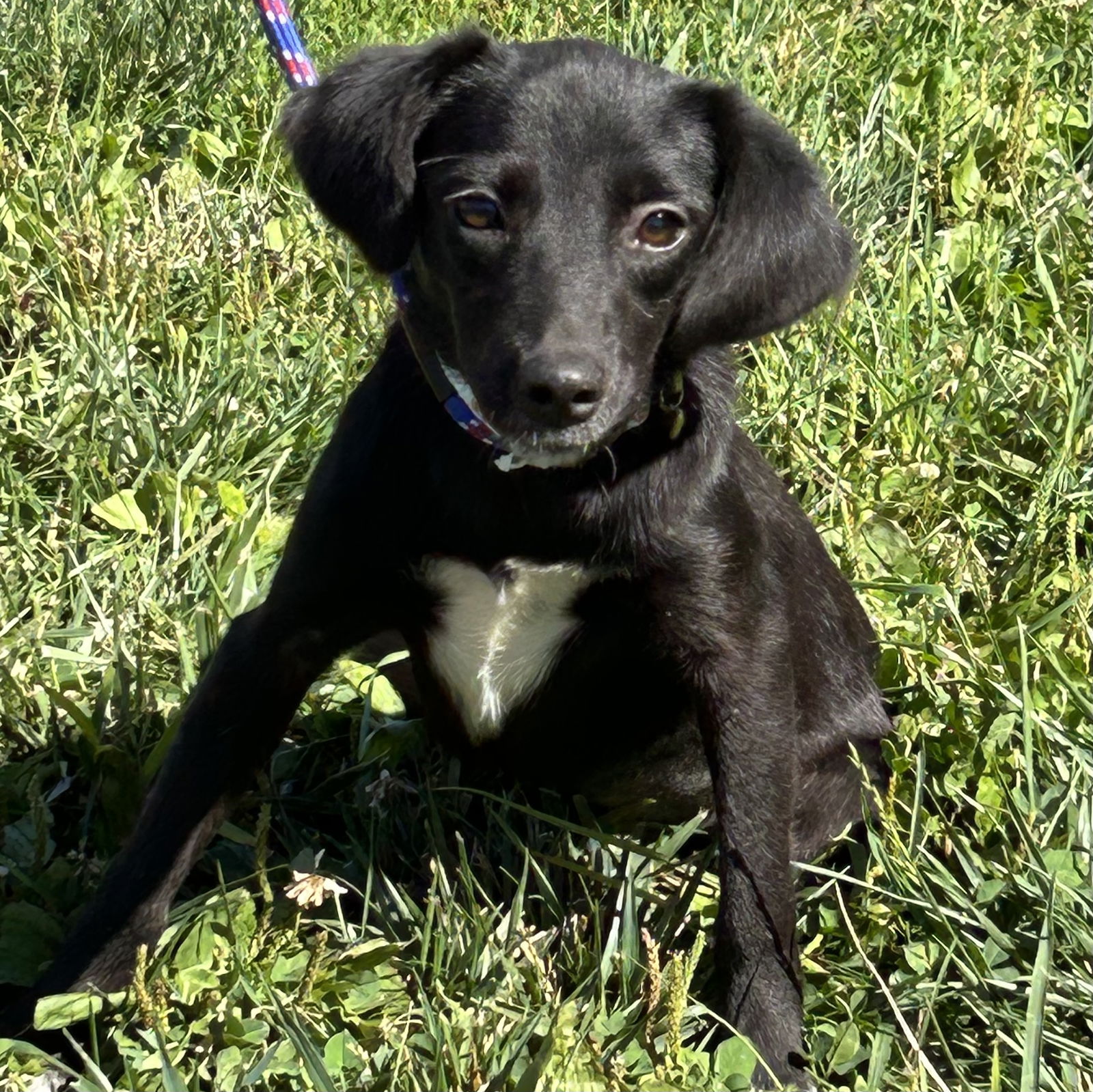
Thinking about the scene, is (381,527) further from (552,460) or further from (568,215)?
(568,215)

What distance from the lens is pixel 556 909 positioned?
249 cm

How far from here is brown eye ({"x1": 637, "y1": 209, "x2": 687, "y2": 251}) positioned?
218 cm

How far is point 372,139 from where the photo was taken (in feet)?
7.18

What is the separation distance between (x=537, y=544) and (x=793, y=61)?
258cm

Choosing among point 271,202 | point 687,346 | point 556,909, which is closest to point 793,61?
point 271,202

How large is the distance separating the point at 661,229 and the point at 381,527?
567mm

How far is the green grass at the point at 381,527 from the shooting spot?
2283 millimetres

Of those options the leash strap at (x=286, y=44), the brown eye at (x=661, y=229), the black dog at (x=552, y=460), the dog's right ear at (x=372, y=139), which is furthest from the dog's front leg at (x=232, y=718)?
the leash strap at (x=286, y=44)

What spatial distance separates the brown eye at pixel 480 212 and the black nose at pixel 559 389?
0.73 feet

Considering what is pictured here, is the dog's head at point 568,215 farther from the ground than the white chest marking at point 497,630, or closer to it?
farther from the ground

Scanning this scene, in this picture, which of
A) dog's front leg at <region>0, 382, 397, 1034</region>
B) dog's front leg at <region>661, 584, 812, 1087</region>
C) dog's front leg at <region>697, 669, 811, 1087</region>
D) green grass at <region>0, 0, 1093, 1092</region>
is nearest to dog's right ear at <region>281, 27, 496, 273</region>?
dog's front leg at <region>0, 382, 397, 1034</region>

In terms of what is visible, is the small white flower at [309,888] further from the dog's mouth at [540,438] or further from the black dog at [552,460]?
the dog's mouth at [540,438]

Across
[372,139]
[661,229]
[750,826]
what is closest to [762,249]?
[661,229]

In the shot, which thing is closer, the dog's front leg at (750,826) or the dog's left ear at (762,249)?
the dog's left ear at (762,249)
